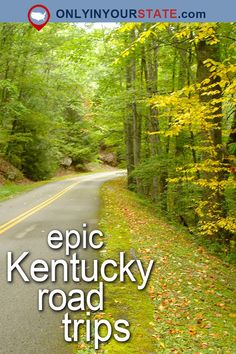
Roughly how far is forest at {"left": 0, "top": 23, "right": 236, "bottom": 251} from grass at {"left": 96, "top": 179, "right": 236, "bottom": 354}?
1336mm

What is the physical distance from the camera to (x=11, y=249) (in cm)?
834

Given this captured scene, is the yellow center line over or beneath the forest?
beneath

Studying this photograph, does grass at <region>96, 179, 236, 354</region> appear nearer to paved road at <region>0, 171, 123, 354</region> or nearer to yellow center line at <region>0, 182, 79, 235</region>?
paved road at <region>0, 171, 123, 354</region>

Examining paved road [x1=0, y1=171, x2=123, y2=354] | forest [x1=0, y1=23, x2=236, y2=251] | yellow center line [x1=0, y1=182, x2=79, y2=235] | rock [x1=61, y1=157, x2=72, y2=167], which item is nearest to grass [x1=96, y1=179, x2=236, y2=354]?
paved road [x1=0, y1=171, x2=123, y2=354]

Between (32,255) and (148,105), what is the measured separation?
3920mm

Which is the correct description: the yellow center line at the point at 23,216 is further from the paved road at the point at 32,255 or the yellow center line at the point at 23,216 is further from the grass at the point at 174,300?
the grass at the point at 174,300

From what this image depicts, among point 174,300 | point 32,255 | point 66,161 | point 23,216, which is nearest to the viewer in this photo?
point 174,300

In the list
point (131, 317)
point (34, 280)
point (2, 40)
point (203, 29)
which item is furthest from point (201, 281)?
point (2, 40)

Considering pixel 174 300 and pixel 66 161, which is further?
pixel 66 161

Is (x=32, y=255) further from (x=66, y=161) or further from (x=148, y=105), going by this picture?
(x=66, y=161)

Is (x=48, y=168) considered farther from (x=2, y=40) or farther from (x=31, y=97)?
(x=2, y=40)

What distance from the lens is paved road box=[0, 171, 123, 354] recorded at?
4.60 m

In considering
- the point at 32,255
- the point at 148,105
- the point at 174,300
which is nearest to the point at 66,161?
the point at 148,105

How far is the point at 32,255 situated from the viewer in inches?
313
